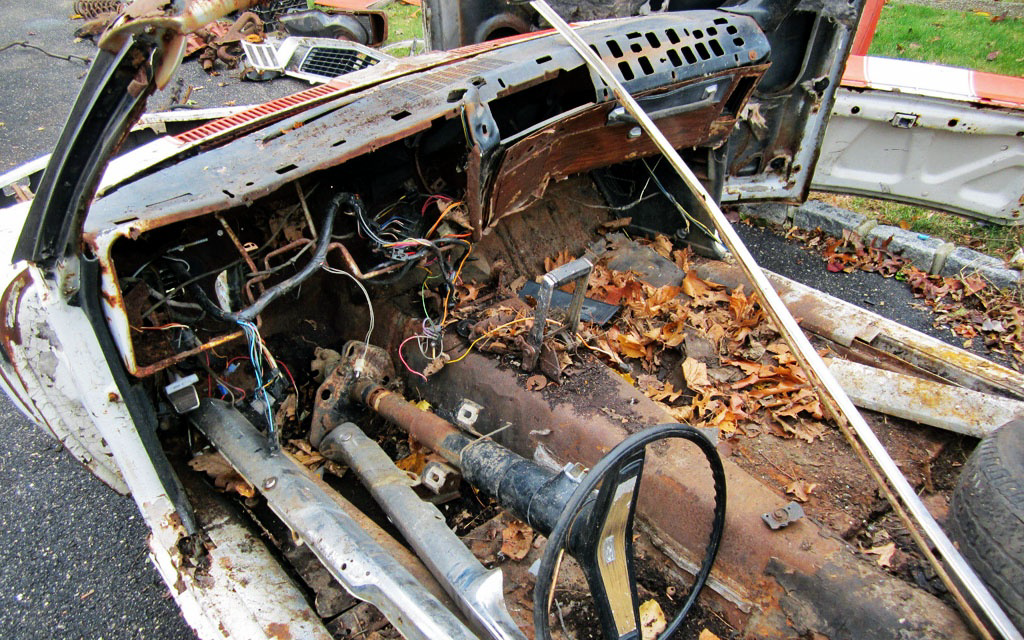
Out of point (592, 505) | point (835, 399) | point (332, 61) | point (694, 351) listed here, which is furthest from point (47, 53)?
point (835, 399)

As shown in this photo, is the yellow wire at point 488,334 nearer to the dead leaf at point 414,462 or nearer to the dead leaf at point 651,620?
the dead leaf at point 414,462

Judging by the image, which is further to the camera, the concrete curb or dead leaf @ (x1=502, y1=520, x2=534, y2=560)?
the concrete curb

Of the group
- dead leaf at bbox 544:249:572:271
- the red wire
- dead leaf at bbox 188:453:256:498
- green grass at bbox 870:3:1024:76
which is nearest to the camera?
dead leaf at bbox 188:453:256:498

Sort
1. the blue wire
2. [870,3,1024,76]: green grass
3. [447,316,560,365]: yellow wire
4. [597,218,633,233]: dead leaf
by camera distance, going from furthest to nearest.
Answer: [870,3,1024,76]: green grass, [597,218,633,233]: dead leaf, [447,316,560,365]: yellow wire, the blue wire

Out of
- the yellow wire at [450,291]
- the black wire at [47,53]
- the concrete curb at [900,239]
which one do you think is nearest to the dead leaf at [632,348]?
the yellow wire at [450,291]

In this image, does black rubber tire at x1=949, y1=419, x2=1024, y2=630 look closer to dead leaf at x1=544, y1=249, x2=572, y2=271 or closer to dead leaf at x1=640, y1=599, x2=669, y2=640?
dead leaf at x1=640, y1=599, x2=669, y2=640

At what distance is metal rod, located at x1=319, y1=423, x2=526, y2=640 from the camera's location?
178 centimetres

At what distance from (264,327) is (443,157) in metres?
1.16

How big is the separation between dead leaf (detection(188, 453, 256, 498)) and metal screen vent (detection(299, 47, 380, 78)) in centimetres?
284

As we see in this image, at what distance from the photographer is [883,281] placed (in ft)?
15.4

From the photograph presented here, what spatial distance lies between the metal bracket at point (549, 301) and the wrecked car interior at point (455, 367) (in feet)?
0.04

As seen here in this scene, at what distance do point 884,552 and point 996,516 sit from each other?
396 millimetres

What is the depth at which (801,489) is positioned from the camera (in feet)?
7.61

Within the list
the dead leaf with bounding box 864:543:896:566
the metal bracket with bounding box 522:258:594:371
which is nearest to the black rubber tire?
the dead leaf with bounding box 864:543:896:566
